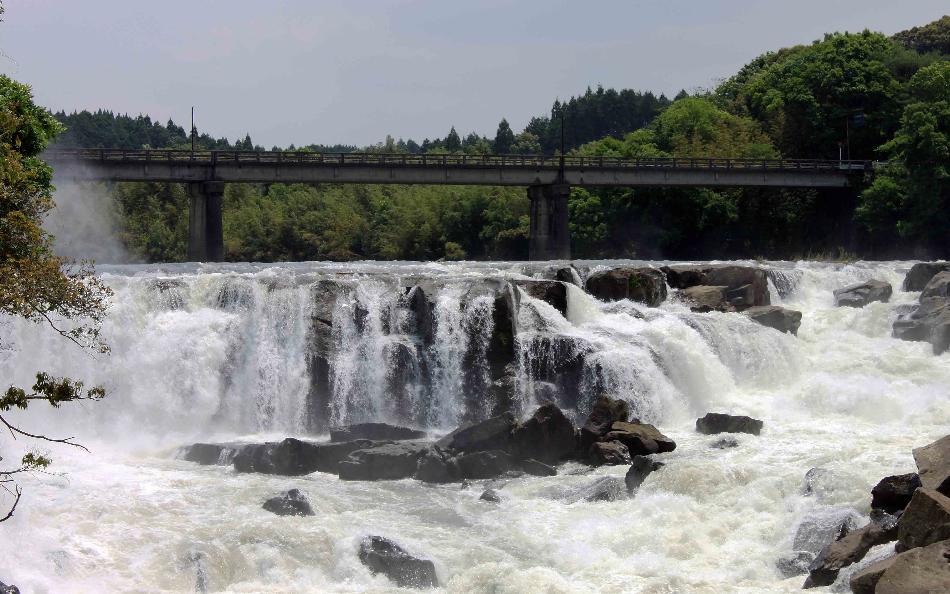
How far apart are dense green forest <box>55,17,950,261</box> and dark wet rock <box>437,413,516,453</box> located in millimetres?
41915

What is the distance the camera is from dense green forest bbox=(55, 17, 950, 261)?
67938 mm

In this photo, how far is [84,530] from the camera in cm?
2350

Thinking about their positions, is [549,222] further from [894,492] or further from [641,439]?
[894,492]

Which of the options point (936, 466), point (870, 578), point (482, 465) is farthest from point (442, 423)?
point (870, 578)

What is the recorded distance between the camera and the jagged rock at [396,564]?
2177cm

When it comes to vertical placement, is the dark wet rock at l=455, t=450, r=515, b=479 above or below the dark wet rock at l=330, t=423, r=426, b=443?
below

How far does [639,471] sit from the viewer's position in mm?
26844

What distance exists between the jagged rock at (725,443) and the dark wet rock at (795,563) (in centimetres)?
883

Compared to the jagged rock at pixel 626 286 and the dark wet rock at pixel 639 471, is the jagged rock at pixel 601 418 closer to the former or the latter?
the dark wet rock at pixel 639 471

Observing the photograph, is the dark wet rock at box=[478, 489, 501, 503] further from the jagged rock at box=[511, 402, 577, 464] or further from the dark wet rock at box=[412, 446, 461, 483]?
the jagged rock at box=[511, 402, 577, 464]

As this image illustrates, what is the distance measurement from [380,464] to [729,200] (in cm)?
5337

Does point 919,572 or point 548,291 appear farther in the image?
point 548,291

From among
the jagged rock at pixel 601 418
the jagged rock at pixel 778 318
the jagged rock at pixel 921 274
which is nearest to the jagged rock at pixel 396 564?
the jagged rock at pixel 601 418

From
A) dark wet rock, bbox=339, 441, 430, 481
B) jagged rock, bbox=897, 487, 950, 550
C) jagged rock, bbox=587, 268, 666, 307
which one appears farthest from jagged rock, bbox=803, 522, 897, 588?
jagged rock, bbox=587, 268, 666, 307
